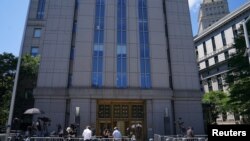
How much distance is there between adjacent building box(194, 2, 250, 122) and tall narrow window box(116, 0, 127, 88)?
122 feet

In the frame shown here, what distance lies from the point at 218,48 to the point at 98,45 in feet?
156

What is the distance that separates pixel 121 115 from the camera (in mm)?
31281

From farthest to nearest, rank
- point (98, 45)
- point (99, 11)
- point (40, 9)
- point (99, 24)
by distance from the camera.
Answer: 1. point (40, 9)
2. point (99, 11)
3. point (99, 24)
4. point (98, 45)

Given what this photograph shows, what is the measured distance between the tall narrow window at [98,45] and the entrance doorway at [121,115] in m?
3.43

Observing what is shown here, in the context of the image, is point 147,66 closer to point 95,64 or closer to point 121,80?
point 121,80

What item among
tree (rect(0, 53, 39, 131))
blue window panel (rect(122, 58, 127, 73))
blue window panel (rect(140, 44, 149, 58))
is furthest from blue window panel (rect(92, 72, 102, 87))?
tree (rect(0, 53, 39, 131))

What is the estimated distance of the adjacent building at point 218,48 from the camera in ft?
199

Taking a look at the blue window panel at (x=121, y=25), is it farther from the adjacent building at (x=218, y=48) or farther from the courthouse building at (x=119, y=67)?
the adjacent building at (x=218, y=48)

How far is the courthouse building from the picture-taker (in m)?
30.3

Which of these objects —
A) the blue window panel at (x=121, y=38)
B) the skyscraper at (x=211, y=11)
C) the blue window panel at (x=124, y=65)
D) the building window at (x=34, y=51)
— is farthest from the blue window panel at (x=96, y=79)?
the skyscraper at (x=211, y=11)

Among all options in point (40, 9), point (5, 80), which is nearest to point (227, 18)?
point (40, 9)

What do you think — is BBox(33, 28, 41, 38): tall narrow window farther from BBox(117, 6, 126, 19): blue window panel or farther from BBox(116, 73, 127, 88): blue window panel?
BBox(116, 73, 127, 88): blue window panel

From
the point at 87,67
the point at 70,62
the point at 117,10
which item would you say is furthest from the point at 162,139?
the point at 117,10

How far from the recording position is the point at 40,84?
30953 mm
